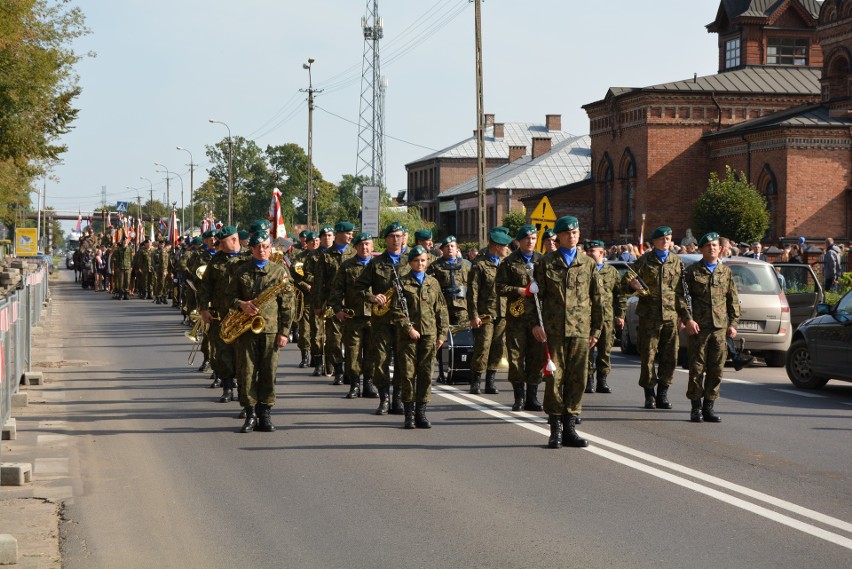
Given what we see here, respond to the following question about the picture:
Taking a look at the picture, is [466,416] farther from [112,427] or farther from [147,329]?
[147,329]

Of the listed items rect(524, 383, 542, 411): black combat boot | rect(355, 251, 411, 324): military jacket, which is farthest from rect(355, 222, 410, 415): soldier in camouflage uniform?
rect(524, 383, 542, 411): black combat boot

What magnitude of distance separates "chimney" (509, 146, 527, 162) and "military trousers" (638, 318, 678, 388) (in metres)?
80.8

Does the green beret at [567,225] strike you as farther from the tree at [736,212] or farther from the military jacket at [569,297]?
the tree at [736,212]

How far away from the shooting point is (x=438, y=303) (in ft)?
39.4

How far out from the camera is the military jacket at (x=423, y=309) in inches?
465

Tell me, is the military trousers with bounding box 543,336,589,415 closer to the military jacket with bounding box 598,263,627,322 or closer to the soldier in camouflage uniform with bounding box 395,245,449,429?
the soldier in camouflage uniform with bounding box 395,245,449,429

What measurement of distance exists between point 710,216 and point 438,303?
35942 millimetres

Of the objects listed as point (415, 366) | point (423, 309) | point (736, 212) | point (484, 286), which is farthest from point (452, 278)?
point (736, 212)

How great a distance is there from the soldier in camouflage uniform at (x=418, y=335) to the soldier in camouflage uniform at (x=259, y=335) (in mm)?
1112

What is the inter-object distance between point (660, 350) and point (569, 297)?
10.2 ft

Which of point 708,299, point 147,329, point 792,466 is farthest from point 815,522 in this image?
point 147,329

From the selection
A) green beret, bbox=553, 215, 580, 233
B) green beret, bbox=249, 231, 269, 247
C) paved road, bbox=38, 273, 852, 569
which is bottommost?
paved road, bbox=38, 273, 852, 569

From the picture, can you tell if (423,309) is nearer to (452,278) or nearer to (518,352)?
(518,352)

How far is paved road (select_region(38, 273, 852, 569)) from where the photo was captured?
693 cm
